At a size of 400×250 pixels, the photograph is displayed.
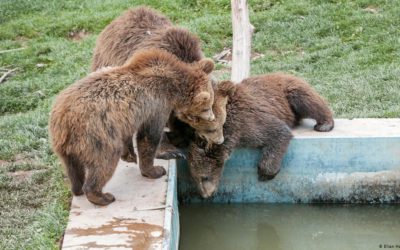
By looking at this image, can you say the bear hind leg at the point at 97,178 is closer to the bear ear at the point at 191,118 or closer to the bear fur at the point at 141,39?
the bear ear at the point at 191,118

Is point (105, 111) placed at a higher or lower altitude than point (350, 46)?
higher

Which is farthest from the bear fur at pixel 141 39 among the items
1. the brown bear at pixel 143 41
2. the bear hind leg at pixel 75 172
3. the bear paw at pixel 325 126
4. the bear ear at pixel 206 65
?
the bear hind leg at pixel 75 172

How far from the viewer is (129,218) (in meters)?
6.07

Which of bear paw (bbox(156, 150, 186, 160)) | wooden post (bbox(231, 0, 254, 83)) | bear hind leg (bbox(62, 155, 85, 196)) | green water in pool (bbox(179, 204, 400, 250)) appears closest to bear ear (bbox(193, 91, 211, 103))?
bear paw (bbox(156, 150, 186, 160))

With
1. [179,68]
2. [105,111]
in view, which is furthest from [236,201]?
[105,111]

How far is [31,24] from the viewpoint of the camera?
14.9 meters

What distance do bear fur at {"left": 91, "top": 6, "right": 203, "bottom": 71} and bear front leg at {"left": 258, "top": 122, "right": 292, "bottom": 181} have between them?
44.2 inches

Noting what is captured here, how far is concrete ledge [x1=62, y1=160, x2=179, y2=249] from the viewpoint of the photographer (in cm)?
563

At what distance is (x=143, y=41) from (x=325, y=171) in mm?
2374

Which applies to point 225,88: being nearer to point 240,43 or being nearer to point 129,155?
point 129,155

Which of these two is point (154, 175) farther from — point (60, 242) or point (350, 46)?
point (350, 46)

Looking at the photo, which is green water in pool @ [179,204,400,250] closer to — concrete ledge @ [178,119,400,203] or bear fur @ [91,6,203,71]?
concrete ledge @ [178,119,400,203]

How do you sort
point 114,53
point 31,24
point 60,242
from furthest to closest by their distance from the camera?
point 31,24 → point 114,53 → point 60,242

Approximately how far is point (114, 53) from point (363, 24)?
6327 mm
